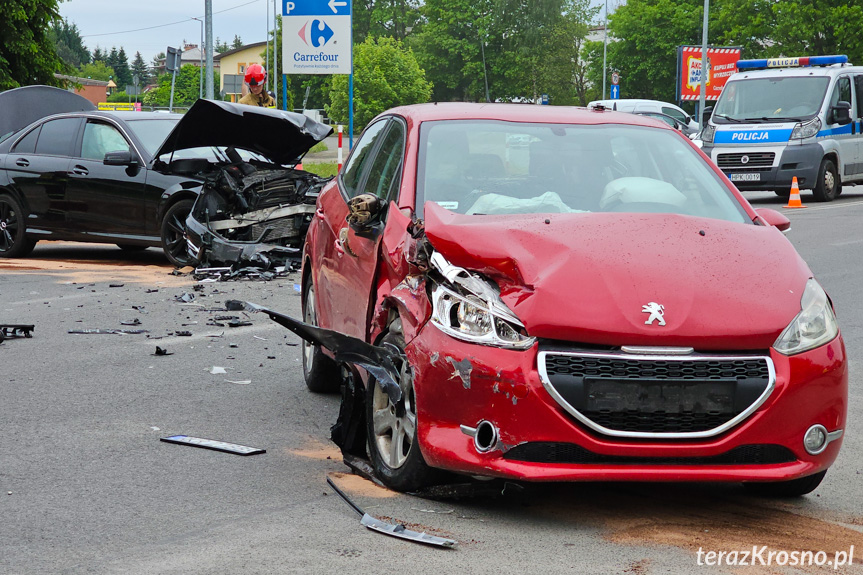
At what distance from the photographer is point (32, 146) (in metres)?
14.5

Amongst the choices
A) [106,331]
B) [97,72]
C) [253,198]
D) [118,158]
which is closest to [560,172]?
[106,331]

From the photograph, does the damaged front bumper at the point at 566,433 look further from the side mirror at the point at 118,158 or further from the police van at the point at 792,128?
the police van at the point at 792,128

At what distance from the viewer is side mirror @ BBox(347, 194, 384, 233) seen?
519 cm

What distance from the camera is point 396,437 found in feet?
15.4

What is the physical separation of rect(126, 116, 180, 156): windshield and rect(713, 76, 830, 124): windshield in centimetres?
1224

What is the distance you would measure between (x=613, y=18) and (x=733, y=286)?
79204mm

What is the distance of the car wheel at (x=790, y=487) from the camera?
15.1 feet

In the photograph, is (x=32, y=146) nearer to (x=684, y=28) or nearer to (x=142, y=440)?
(x=142, y=440)

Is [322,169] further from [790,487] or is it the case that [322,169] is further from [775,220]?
[790,487]

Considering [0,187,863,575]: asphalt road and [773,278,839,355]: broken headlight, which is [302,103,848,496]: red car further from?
[0,187,863,575]: asphalt road

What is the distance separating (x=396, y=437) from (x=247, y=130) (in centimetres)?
802

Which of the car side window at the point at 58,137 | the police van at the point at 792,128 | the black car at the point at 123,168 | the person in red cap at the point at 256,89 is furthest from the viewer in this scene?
the police van at the point at 792,128

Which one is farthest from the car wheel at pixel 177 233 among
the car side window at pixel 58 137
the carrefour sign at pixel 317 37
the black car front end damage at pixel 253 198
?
the carrefour sign at pixel 317 37

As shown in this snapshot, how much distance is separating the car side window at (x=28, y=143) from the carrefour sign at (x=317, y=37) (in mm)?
8017
